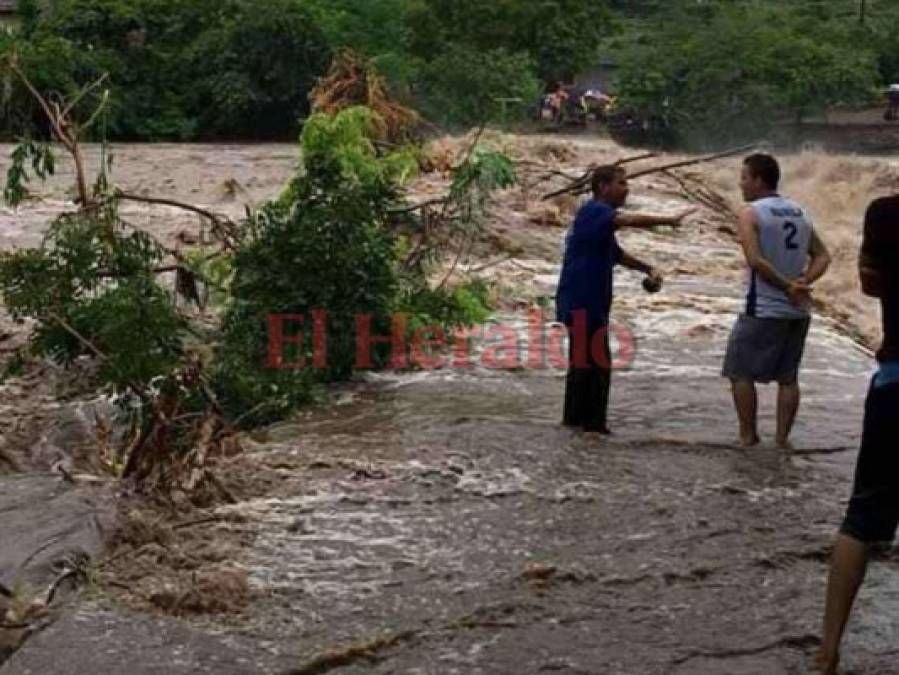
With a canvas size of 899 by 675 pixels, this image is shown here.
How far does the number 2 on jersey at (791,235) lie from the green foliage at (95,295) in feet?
12.3

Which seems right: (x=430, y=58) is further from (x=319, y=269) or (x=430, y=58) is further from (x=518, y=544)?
(x=518, y=544)

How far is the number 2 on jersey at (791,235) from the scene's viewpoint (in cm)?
802

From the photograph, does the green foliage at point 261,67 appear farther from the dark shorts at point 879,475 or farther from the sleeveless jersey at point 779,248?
the dark shorts at point 879,475

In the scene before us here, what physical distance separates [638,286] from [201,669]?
11422 mm

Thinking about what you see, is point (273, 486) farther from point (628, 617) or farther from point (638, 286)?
point (638, 286)

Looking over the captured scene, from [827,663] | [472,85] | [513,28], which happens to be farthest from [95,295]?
[513,28]

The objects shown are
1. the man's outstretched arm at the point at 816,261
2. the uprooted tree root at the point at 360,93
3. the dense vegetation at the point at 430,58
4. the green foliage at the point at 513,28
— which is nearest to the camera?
the man's outstretched arm at the point at 816,261

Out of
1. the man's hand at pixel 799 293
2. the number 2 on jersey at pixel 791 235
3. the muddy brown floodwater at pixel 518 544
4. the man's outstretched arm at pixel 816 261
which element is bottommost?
the muddy brown floodwater at pixel 518 544

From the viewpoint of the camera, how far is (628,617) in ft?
20.3

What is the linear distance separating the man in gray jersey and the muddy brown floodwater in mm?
617

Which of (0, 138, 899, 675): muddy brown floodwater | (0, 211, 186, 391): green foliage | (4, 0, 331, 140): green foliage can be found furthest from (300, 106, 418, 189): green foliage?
(4, 0, 331, 140): green foliage

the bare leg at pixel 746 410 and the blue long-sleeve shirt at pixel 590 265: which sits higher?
the blue long-sleeve shirt at pixel 590 265

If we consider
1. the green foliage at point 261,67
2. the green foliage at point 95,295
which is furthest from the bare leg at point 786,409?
the green foliage at point 261,67

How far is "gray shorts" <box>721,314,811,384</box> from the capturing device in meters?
8.19
